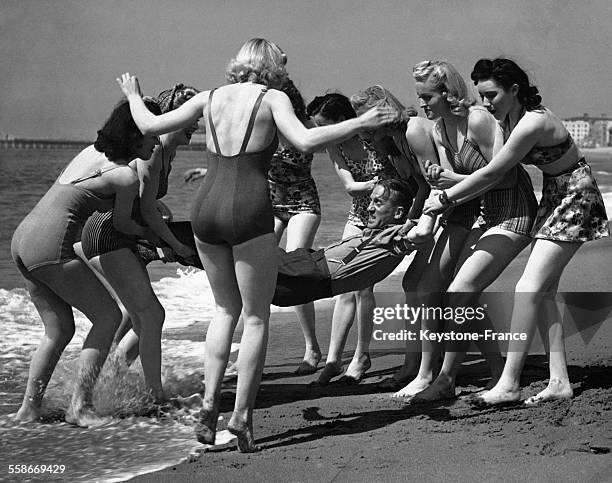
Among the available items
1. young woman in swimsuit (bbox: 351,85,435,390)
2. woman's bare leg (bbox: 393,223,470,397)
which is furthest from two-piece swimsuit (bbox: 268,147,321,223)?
woman's bare leg (bbox: 393,223,470,397)

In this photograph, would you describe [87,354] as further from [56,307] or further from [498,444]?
[498,444]

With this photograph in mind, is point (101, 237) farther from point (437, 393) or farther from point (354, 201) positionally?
point (437, 393)

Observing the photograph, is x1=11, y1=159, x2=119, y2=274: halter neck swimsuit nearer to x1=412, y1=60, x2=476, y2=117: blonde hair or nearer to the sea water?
the sea water

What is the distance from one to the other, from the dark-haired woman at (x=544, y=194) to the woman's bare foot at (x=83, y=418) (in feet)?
7.12

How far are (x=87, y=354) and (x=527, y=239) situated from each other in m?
2.63

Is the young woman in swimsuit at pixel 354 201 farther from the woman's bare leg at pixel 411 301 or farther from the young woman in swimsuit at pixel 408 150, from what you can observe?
the woman's bare leg at pixel 411 301

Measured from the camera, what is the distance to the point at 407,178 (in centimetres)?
588

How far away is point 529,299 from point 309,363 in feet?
6.37

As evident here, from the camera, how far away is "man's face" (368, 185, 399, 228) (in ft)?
19.2

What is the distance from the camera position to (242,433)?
4672 mm

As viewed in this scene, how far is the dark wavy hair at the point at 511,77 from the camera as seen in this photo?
5207 mm

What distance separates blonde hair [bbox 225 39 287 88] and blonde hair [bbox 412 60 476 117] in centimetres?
110

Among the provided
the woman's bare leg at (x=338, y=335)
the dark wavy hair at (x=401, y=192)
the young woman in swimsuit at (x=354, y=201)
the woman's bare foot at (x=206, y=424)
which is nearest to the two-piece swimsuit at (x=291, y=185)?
the young woman in swimsuit at (x=354, y=201)
